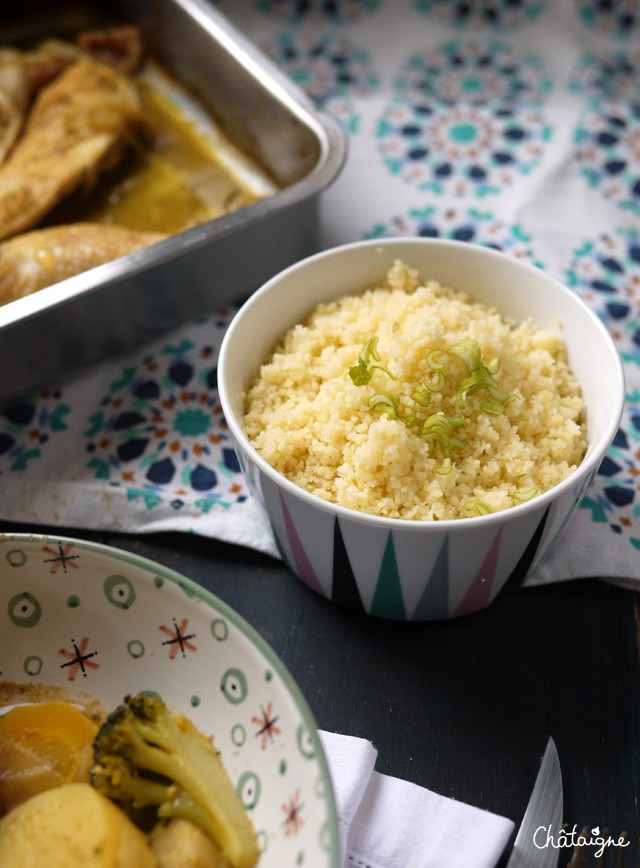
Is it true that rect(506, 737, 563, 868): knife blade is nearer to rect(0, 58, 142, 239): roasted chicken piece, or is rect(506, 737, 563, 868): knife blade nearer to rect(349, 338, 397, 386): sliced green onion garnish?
rect(349, 338, 397, 386): sliced green onion garnish

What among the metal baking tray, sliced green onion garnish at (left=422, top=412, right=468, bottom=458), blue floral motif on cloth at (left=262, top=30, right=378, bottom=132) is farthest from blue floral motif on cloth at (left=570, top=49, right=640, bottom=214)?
sliced green onion garnish at (left=422, top=412, right=468, bottom=458)

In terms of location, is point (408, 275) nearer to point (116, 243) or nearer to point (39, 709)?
point (116, 243)

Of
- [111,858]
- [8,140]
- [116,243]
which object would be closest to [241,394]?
[116,243]

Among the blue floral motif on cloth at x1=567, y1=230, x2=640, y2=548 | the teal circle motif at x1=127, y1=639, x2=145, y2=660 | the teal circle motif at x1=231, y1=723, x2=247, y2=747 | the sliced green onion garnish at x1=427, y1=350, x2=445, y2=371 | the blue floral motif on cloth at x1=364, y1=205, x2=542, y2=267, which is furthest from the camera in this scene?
the blue floral motif on cloth at x1=364, y1=205, x2=542, y2=267

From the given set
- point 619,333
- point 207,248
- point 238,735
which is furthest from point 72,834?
point 619,333

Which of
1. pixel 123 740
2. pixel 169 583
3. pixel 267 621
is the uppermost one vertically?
pixel 169 583

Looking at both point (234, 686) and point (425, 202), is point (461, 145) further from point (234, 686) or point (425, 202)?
point (234, 686)
